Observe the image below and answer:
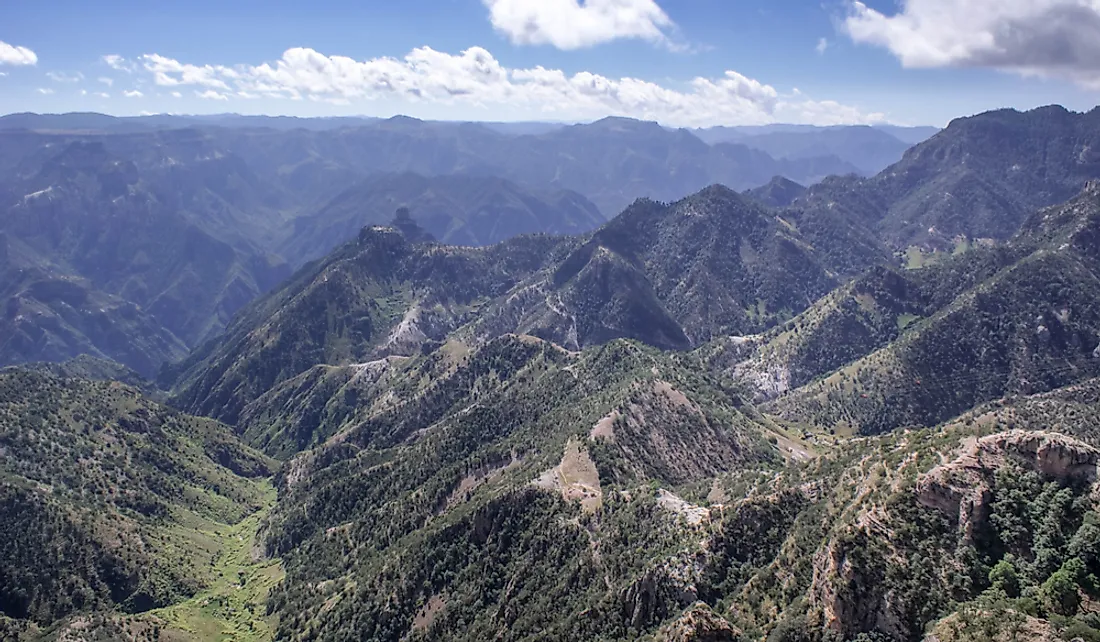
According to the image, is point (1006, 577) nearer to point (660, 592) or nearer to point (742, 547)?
point (742, 547)

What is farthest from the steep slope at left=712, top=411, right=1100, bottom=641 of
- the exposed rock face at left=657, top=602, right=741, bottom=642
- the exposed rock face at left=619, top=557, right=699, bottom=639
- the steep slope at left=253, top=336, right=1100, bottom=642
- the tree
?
the exposed rock face at left=619, top=557, right=699, bottom=639

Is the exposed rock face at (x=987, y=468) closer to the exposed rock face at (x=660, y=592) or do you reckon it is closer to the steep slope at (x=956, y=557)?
the steep slope at (x=956, y=557)

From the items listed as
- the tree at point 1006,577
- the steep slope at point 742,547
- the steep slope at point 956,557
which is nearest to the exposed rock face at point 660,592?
the steep slope at point 742,547

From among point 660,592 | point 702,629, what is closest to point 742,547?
point 660,592

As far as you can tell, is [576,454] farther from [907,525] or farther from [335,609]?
[907,525]

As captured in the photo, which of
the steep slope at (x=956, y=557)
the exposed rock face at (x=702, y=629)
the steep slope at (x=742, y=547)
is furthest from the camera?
the exposed rock face at (x=702, y=629)

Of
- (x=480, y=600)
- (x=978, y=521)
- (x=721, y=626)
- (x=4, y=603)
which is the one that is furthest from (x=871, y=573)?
(x=4, y=603)
